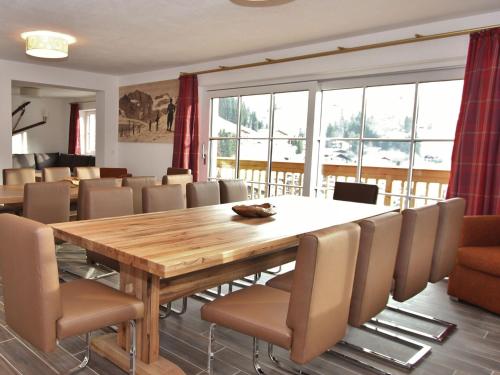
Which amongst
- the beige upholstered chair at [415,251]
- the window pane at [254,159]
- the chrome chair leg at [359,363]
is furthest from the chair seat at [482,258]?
the window pane at [254,159]

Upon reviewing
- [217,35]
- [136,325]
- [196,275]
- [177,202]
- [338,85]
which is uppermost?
[217,35]

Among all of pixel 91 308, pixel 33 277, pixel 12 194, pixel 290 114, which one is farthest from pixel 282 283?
pixel 290 114

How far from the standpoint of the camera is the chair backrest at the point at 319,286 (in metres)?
1.47

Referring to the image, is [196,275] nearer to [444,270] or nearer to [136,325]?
[136,325]

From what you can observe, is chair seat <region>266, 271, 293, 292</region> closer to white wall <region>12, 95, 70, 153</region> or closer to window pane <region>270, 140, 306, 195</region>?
window pane <region>270, 140, 306, 195</region>

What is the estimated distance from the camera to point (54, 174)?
4.65 meters

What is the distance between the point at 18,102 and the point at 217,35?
7.90 metres

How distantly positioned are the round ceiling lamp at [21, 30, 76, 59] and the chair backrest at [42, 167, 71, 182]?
128 centimetres

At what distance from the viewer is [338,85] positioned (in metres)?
4.66

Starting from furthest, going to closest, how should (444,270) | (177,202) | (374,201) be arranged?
(374,201)
(177,202)
(444,270)

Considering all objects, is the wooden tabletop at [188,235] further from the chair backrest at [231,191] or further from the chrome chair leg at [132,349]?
the chair backrest at [231,191]

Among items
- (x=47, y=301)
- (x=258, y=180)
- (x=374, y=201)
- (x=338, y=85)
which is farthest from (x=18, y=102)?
(x=47, y=301)

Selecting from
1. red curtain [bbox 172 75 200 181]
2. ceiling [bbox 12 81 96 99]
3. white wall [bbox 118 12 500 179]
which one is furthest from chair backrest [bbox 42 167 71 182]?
ceiling [bbox 12 81 96 99]

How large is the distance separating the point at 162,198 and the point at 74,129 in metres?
8.58
